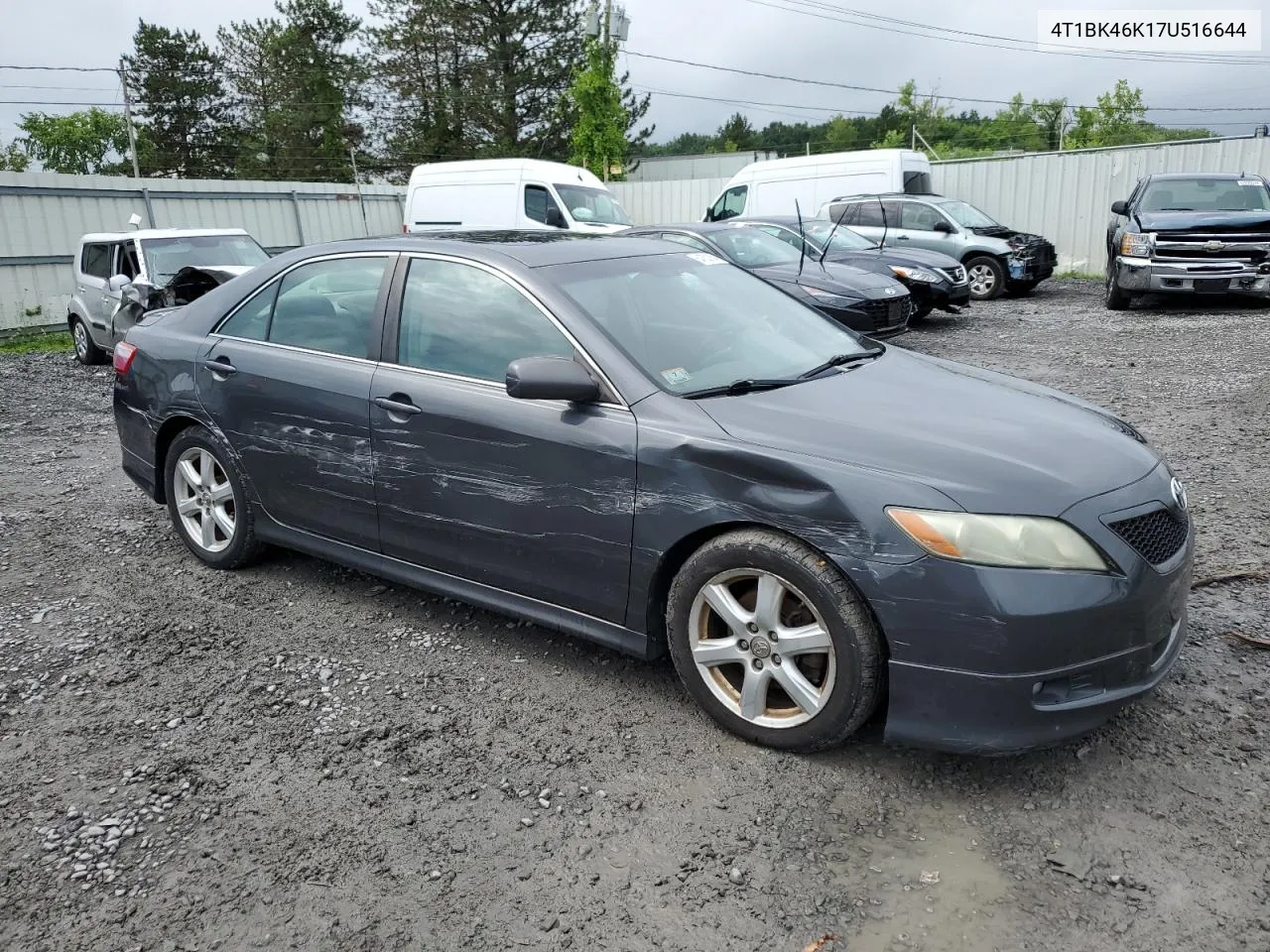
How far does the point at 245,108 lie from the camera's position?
5322cm

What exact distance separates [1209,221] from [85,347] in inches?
562

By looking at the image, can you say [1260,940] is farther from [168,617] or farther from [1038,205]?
[1038,205]

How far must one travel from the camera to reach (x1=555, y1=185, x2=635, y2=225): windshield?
1756 centimetres

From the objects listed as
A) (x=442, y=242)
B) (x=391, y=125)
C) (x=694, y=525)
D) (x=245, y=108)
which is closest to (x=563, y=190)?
(x=442, y=242)

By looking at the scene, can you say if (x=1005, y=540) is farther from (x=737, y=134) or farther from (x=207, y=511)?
(x=737, y=134)

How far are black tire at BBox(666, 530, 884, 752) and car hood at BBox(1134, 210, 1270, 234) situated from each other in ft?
39.2

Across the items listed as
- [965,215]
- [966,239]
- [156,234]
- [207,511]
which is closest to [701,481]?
[207,511]

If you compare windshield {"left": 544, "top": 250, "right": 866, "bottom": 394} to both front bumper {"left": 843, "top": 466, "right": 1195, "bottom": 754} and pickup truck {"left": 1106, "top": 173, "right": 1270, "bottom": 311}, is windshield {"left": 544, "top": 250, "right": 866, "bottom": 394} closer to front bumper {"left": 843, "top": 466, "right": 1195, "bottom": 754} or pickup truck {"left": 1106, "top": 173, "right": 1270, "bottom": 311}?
front bumper {"left": 843, "top": 466, "right": 1195, "bottom": 754}

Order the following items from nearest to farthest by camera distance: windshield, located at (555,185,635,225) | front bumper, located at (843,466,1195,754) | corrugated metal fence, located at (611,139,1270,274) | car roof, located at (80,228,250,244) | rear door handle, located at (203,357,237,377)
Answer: front bumper, located at (843,466,1195,754), rear door handle, located at (203,357,237,377), car roof, located at (80,228,250,244), windshield, located at (555,185,635,225), corrugated metal fence, located at (611,139,1270,274)

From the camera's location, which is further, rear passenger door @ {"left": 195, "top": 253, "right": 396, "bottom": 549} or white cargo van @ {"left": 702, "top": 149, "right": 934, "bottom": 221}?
white cargo van @ {"left": 702, "top": 149, "right": 934, "bottom": 221}

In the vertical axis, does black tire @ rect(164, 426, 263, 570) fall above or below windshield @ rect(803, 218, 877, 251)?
below

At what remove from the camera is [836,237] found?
13.6 meters

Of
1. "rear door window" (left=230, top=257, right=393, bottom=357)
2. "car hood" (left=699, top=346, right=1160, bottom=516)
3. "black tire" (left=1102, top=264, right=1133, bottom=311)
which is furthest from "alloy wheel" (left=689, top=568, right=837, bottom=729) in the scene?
"black tire" (left=1102, top=264, right=1133, bottom=311)

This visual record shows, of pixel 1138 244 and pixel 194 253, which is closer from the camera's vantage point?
pixel 194 253
